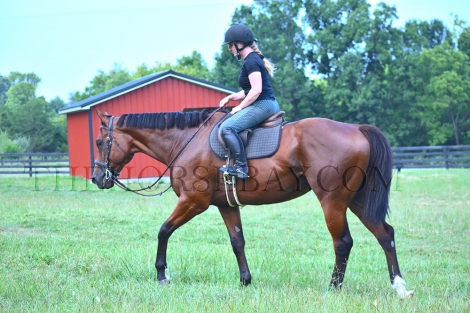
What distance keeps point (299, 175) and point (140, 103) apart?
59.1 feet

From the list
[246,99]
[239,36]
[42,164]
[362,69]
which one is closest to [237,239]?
[246,99]

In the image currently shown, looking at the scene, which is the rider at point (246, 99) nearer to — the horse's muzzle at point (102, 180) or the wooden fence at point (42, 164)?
the horse's muzzle at point (102, 180)

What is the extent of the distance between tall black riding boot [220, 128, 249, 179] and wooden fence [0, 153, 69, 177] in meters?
23.0

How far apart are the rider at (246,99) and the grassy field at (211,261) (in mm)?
1584

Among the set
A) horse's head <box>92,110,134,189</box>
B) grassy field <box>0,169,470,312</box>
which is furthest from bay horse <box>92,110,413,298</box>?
grassy field <box>0,169,470,312</box>

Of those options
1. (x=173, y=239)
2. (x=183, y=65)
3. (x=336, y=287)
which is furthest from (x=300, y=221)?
(x=183, y=65)

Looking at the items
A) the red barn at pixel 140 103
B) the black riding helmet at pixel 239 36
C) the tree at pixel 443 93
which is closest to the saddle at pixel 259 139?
the black riding helmet at pixel 239 36

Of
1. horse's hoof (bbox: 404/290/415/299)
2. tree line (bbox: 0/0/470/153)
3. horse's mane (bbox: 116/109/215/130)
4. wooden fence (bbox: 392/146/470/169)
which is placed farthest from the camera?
tree line (bbox: 0/0/470/153)

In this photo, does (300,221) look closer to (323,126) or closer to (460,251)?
(460,251)

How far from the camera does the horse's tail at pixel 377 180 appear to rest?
6367 mm

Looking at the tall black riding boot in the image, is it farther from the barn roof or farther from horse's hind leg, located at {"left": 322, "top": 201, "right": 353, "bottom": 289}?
the barn roof

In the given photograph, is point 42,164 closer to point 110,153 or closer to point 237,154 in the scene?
point 110,153

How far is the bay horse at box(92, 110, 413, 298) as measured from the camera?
634 centimetres

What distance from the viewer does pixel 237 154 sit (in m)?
6.58
